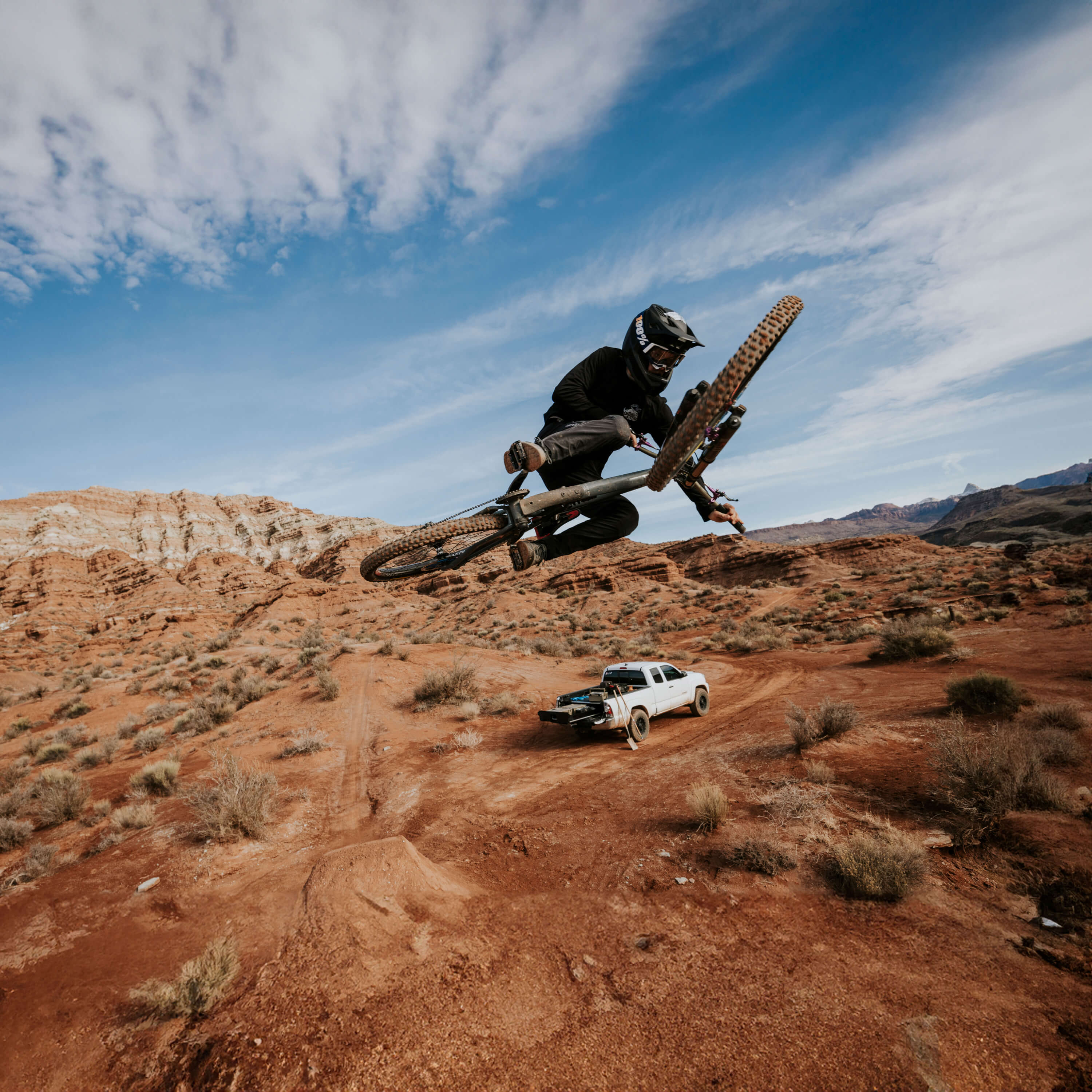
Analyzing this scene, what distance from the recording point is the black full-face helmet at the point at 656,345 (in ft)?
14.4

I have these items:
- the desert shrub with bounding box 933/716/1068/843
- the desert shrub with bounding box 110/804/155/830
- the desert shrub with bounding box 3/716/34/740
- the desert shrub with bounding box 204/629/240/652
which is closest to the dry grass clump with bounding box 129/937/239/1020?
the desert shrub with bounding box 110/804/155/830

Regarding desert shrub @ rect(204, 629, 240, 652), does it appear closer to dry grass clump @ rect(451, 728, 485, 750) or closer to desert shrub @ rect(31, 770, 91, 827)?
desert shrub @ rect(31, 770, 91, 827)

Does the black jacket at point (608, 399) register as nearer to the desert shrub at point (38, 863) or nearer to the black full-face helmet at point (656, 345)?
the black full-face helmet at point (656, 345)

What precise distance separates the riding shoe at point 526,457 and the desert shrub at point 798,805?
5.25 metres

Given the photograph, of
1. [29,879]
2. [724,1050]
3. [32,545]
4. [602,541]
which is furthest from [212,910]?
[32,545]

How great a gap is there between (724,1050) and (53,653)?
174 ft

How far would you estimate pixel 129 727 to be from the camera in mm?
15867

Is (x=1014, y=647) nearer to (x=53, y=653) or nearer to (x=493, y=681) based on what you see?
(x=493, y=681)

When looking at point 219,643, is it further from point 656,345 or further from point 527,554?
point 656,345

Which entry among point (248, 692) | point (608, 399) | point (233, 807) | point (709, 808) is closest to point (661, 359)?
point (608, 399)

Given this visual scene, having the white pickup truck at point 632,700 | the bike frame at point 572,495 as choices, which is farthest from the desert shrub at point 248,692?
the bike frame at point 572,495

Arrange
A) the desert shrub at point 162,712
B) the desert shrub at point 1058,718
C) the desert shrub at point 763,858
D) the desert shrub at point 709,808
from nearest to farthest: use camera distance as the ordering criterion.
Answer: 1. the desert shrub at point 763,858
2. the desert shrub at point 709,808
3. the desert shrub at point 1058,718
4. the desert shrub at point 162,712

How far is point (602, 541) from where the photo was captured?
5.69m

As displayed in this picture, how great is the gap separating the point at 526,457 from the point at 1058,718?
9177 millimetres
